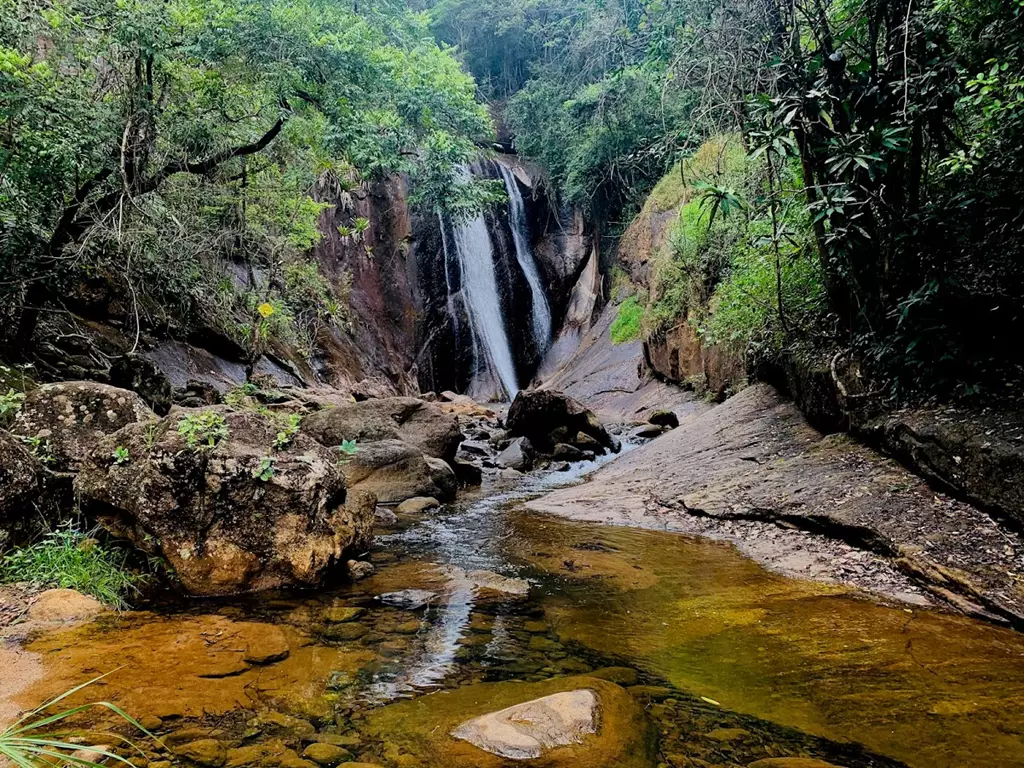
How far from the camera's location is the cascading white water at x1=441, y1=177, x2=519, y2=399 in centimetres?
2491

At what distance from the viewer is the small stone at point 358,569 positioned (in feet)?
15.0

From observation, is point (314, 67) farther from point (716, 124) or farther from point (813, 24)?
point (813, 24)

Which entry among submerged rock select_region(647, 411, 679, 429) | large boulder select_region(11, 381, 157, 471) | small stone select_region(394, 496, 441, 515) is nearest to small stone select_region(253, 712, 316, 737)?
large boulder select_region(11, 381, 157, 471)

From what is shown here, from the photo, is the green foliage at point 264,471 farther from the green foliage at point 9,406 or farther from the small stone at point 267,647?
the green foliage at point 9,406

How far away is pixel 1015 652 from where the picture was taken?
116 inches

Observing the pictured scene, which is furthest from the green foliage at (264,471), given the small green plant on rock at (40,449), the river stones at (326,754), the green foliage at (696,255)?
the green foliage at (696,255)

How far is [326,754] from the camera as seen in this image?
2.32m

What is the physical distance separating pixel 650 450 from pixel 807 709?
271 inches

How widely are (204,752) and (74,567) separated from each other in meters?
2.36

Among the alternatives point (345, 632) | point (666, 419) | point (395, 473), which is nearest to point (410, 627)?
point (345, 632)

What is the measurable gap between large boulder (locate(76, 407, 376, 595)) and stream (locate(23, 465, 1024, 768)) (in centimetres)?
28

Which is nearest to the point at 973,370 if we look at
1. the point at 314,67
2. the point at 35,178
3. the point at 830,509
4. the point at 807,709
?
the point at 830,509

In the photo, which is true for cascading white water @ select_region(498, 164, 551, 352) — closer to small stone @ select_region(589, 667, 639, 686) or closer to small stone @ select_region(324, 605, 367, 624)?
small stone @ select_region(324, 605, 367, 624)

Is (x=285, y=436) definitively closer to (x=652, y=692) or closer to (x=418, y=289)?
(x=652, y=692)
